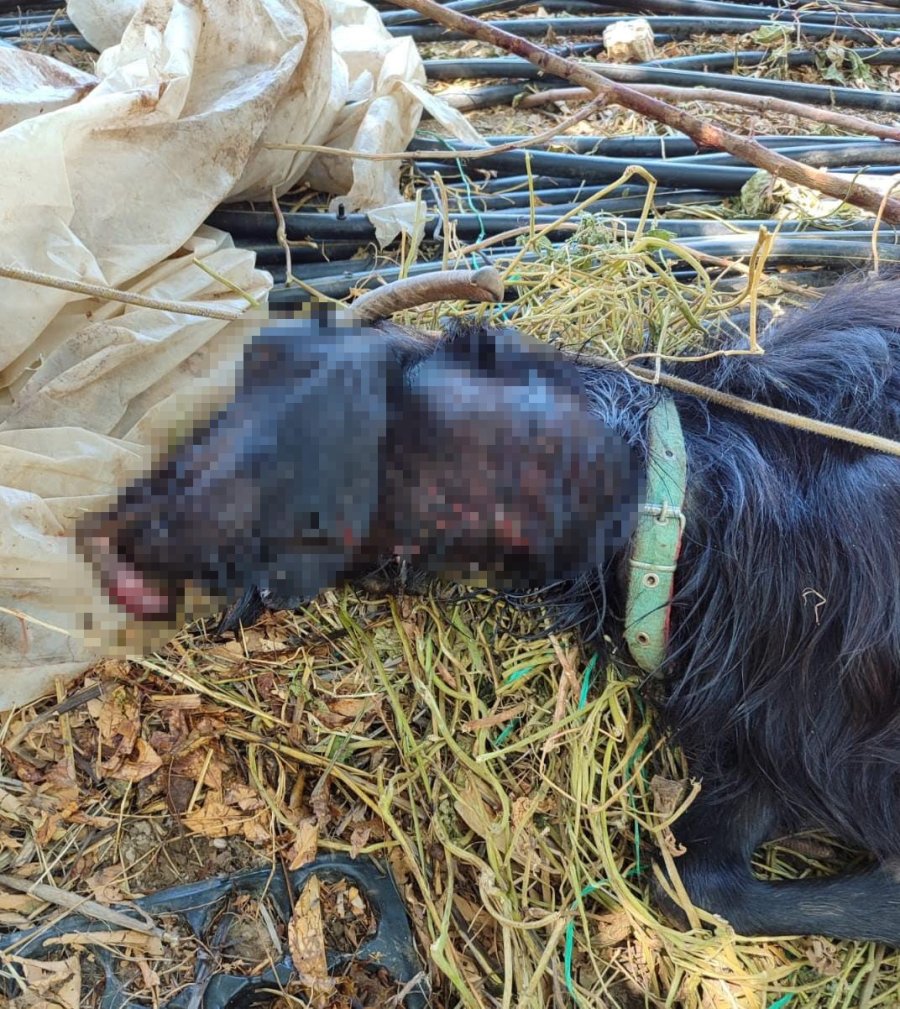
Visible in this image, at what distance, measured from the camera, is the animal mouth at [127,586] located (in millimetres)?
1325

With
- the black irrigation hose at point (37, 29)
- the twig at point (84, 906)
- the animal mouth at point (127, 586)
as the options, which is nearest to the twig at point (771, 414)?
the animal mouth at point (127, 586)

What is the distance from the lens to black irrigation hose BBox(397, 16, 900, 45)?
3.29 m

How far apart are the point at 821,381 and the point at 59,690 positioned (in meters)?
1.61

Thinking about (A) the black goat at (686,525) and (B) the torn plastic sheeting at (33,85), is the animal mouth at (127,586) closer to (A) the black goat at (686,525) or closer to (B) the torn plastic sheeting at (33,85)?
(A) the black goat at (686,525)

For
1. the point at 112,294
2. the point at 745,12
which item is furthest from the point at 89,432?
the point at 745,12

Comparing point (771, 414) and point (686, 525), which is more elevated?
point (771, 414)

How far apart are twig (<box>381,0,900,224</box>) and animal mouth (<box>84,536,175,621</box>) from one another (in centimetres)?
143

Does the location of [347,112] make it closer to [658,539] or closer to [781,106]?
[781,106]

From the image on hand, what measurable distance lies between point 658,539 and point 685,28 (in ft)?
8.77

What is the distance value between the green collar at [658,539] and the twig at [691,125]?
0.58m

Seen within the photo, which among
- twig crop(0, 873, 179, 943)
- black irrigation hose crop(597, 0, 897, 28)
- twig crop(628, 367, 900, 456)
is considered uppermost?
black irrigation hose crop(597, 0, 897, 28)

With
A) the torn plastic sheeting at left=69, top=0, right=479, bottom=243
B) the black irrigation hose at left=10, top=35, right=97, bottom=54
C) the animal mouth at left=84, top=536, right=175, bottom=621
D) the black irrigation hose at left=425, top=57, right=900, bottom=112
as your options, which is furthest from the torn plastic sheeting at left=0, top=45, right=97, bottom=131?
the black irrigation hose at left=425, top=57, right=900, bottom=112

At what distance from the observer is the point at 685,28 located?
3.38 meters

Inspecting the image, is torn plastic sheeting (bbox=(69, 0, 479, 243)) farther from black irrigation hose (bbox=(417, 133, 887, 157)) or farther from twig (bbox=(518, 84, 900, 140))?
twig (bbox=(518, 84, 900, 140))
